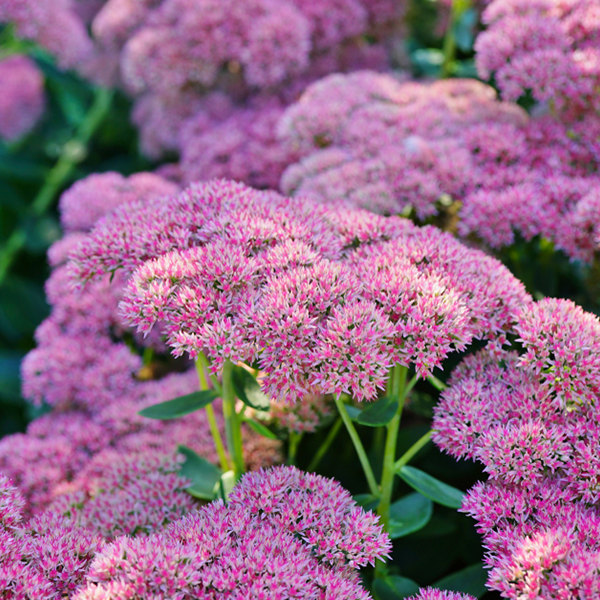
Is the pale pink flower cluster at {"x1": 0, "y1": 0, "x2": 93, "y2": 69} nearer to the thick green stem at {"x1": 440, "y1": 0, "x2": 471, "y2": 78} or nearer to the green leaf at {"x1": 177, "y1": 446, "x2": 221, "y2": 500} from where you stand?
the thick green stem at {"x1": 440, "y1": 0, "x2": 471, "y2": 78}

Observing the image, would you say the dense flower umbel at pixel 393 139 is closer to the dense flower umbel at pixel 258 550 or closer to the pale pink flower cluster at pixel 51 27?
the dense flower umbel at pixel 258 550

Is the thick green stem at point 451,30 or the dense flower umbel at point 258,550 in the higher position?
the thick green stem at point 451,30

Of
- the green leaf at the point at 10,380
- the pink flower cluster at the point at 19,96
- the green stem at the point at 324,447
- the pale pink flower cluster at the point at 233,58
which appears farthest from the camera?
the pink flower cluster at the point at 19,96

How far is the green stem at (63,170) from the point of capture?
80.2 inches

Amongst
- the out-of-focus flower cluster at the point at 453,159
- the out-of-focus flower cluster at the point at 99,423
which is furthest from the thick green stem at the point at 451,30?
the out-of-focus flower cluster at the point at 99,423

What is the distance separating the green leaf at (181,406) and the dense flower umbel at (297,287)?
22 centimetres

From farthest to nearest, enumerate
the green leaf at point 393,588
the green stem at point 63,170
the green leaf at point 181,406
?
the green stem at point 63,170
the green leaf at point 181,406
the green leaf at point 393,588

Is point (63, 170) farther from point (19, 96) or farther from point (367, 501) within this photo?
point (367, 501)

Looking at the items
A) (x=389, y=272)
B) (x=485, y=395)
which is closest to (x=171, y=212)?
(x=389, y=272)

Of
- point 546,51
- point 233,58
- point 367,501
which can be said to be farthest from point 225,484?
point 233,58

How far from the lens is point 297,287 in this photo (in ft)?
2.71

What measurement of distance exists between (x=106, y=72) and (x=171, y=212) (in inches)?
60.7

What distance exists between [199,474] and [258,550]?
1.18 ft

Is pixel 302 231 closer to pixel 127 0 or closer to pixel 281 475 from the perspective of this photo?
pixel 281 475
